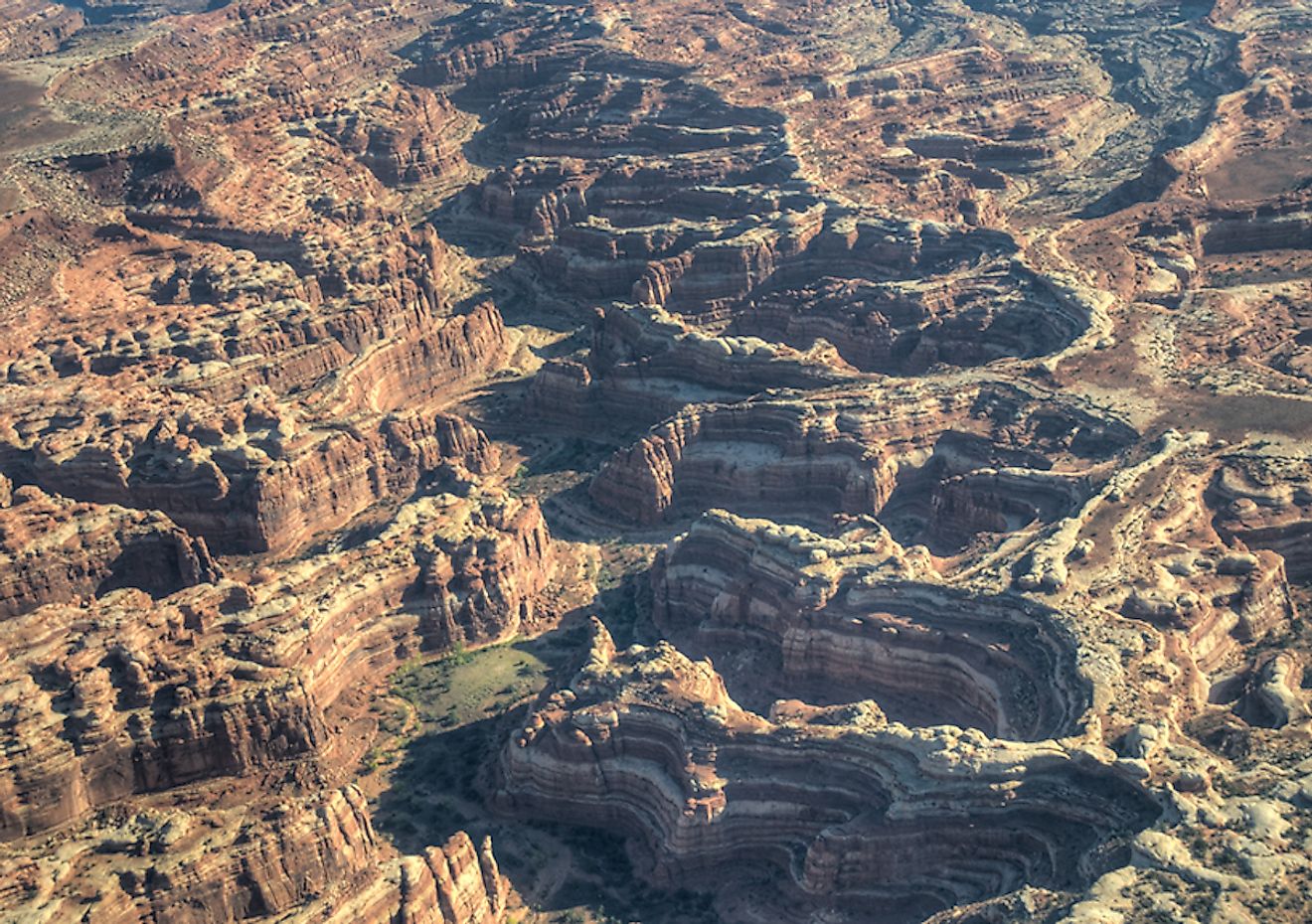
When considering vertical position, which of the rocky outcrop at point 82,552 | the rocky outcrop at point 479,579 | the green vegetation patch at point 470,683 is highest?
the rocky outcrop at point 82,552

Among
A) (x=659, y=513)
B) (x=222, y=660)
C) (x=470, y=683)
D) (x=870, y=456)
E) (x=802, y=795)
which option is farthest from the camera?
(x=659, y=513)

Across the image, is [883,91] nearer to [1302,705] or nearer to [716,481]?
[716,481]

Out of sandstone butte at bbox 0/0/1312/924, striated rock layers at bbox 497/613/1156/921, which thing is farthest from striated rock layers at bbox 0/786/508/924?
striated rock layers at bbox 497/613/1156/921

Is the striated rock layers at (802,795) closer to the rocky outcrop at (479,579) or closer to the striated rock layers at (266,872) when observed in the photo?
the striated rock layers at (266,872)

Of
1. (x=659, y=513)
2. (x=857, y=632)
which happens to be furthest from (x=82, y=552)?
(x=857, y=632)

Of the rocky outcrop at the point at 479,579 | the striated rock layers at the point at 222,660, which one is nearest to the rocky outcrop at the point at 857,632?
the rocky outcrop at the point at 479,579

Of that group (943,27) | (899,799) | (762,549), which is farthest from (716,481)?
(943,27)

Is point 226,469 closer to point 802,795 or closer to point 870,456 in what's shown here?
point 870,456

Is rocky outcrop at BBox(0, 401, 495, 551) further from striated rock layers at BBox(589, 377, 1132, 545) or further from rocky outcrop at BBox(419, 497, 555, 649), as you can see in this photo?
striated rock layers at BBox(589, 377, 1132, 545)
